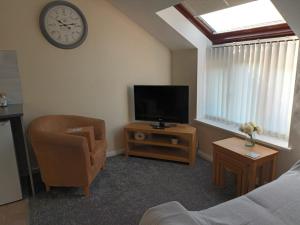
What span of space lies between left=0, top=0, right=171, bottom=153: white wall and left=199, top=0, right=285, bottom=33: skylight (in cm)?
93

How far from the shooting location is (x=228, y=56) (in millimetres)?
2969

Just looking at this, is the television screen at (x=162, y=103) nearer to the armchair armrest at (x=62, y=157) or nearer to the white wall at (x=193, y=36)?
the white wall at (x=193, y=36)

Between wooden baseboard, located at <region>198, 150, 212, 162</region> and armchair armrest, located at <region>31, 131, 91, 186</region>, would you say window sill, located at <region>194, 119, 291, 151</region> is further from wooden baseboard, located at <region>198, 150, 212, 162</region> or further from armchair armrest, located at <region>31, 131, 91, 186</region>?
armchair armrest, located at <region>31, 131, 91, 186</region>

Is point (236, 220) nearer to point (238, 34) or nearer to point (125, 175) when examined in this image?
point (125, 175)

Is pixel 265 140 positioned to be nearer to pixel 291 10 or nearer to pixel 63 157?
pixel 291 10

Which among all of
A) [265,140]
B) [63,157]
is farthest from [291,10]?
[63,157]

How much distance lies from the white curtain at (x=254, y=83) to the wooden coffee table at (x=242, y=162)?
15.7 inches

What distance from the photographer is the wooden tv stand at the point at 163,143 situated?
10.3 ft

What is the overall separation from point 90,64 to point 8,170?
165cm

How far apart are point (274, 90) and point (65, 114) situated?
2.64m

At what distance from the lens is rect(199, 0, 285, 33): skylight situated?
2.34 metres

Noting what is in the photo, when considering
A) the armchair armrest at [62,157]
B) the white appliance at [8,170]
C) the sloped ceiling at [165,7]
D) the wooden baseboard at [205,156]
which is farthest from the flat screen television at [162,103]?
the white appliance at [8,170]

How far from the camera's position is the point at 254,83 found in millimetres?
2656

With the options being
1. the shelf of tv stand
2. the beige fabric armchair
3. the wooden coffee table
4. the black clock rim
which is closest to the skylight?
the wooden coffee table
